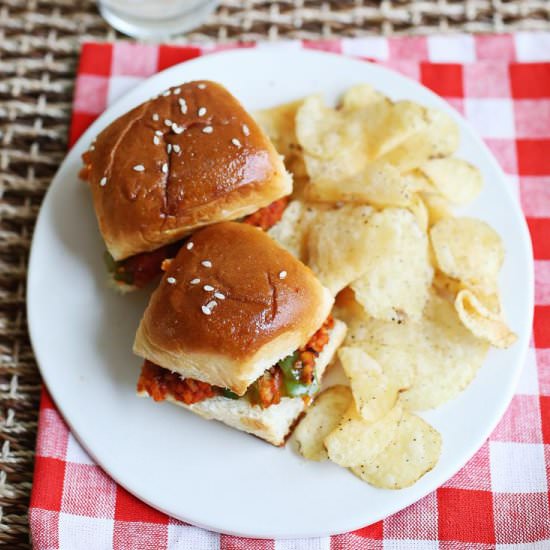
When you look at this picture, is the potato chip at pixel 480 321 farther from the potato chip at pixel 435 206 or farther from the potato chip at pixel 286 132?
the potato chip at pixel 286 132

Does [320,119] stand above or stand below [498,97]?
below

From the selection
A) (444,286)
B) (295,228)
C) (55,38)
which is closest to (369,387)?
(444,286)

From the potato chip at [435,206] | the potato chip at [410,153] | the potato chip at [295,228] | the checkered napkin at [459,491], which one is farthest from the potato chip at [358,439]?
the potato chip at [410,153]

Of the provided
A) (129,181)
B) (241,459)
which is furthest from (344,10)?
(241,459)

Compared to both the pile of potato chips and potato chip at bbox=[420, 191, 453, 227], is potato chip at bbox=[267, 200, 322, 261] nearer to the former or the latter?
the pile of potato chips

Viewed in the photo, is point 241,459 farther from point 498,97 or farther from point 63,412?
point 498,97

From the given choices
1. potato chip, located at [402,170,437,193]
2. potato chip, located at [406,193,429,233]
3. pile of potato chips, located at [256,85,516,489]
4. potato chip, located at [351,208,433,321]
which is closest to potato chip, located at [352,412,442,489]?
pile of potato chips, located at [256,85,516,489]

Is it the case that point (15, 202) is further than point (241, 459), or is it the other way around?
point (15, 202)
